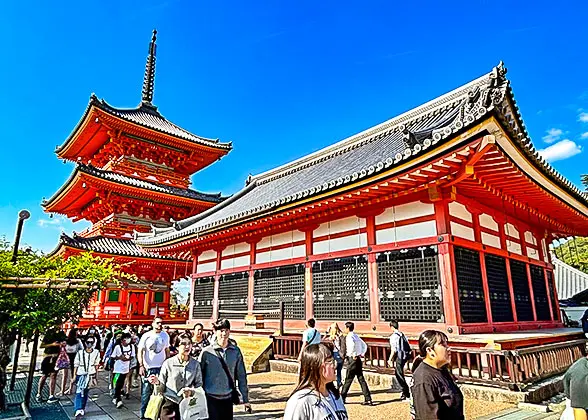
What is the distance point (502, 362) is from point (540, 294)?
6.93 meters

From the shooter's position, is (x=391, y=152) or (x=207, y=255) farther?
(x=207, y=255)

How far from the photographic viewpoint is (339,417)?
243cm

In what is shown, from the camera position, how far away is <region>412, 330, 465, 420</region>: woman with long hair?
9.04ft

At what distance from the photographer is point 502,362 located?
6.96 m

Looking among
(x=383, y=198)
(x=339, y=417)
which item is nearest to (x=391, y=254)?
(x=383, y=198)

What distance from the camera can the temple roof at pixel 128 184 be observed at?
65.1 ft

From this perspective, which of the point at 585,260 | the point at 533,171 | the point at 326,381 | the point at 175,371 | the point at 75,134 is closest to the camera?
the point at 326,381

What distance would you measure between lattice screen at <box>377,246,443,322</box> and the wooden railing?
0.87 m

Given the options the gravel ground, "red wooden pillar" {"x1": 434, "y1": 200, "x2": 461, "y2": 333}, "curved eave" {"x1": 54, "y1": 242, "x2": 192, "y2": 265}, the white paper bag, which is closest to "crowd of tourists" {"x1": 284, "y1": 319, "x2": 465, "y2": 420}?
the white paper bag

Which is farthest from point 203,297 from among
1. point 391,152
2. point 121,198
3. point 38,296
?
point 391,152

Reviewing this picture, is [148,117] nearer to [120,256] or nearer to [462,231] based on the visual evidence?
[120,256]

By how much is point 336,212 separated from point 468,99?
4918 mm

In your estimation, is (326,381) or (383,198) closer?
(326,381)

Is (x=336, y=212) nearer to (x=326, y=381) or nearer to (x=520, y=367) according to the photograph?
(x=520, y=367)
